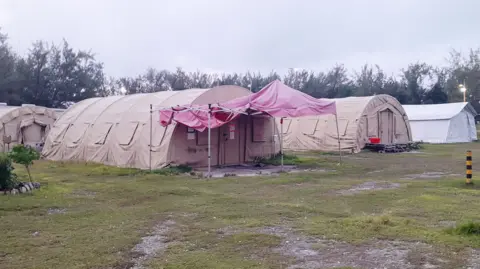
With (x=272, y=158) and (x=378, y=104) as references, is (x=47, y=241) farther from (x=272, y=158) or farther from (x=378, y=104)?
(x=378, y=104)

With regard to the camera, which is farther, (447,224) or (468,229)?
(447,224)

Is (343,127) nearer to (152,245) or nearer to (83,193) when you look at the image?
(83,193)

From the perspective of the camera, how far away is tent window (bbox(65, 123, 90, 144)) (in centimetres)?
1994

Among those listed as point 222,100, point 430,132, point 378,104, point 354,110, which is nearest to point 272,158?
point 222,100

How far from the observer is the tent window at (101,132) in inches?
735

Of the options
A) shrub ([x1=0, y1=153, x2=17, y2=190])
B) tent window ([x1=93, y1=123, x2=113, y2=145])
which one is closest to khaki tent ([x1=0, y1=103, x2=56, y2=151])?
tent window ([x1=93, y1=123, x2=113, y2=145])

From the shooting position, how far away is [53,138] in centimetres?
2136

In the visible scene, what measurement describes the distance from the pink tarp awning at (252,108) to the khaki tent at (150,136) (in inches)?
27.7

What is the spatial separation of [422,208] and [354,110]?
57.2 feet

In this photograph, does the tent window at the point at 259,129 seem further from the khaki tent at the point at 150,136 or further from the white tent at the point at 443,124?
the white tent at the point at 443,124

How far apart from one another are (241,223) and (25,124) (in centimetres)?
1942

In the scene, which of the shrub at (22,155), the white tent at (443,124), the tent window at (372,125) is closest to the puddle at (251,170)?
the shrub at (22,155)

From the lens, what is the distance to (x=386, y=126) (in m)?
27.8

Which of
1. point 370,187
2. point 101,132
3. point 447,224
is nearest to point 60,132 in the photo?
point 101,132
